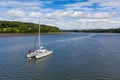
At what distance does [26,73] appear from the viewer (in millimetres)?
34312

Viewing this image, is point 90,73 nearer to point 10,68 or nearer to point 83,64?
point 83,64

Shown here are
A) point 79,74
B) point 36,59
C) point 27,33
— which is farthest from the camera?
point 27,33

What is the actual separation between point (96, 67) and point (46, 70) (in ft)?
29.9

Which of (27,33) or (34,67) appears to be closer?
(34,67)

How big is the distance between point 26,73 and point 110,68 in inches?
577

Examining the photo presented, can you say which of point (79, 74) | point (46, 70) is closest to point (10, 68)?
point (46, 70)

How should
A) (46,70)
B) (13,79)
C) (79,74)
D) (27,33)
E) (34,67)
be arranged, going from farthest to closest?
(27,33) < (34,67) < (46,70) < (79,74) < (13,79)

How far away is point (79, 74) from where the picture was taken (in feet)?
108

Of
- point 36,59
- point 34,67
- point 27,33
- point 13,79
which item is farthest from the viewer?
point 27,33

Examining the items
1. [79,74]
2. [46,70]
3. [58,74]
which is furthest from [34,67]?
[79,74]

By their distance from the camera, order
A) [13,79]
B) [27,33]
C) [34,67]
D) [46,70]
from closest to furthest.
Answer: [13,79], [46,70], [34,67], [27,33]

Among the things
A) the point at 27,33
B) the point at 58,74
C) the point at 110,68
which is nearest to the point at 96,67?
the point at 110,68

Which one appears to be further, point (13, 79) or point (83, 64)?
point (83, 64)

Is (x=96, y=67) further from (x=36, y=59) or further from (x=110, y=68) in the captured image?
(x=36, y=59)
